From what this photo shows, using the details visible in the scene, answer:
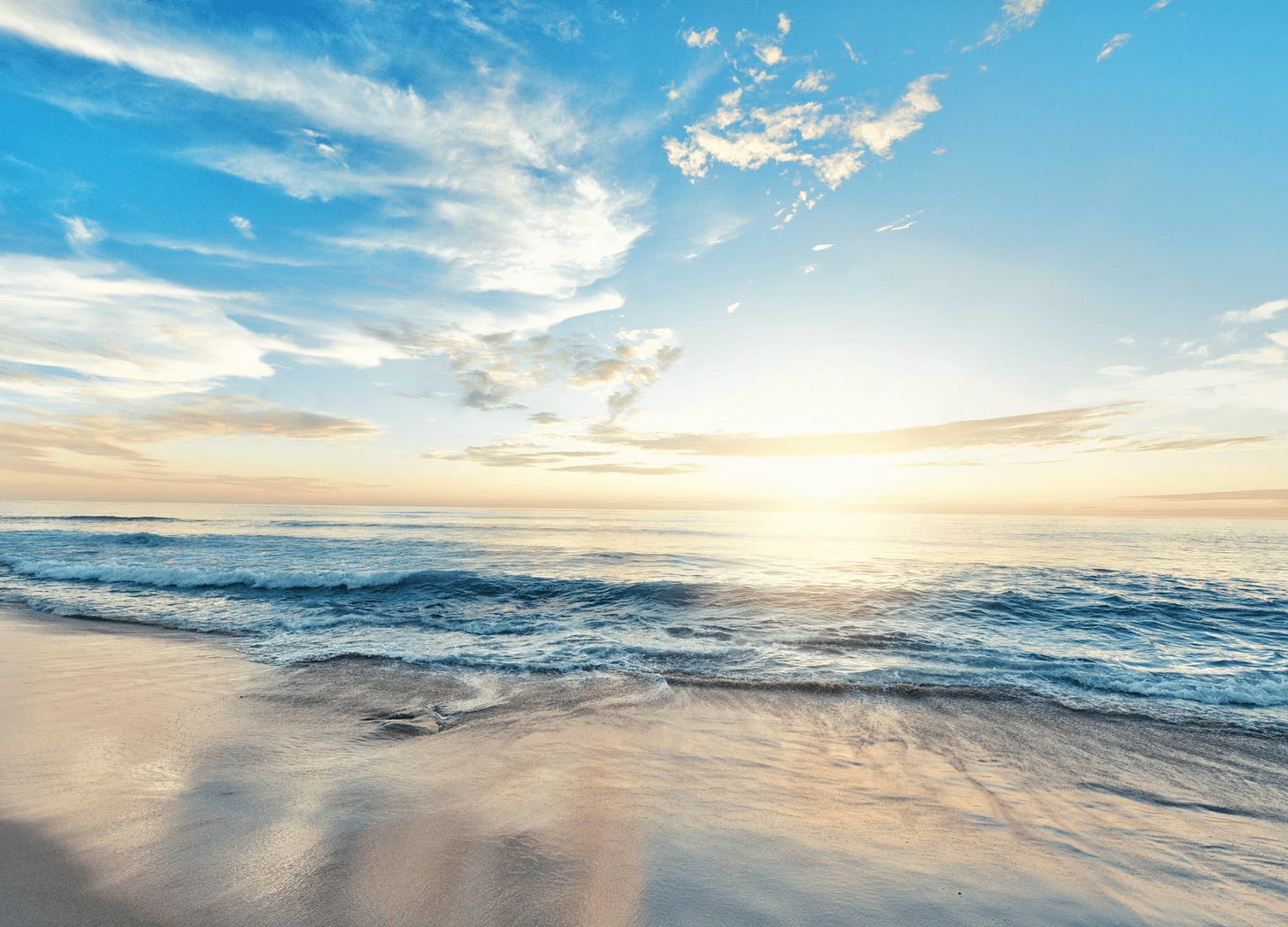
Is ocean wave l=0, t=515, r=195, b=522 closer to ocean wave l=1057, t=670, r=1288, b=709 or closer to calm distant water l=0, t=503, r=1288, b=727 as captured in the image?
calm distant water l=0, t=503, r=1288, b=727

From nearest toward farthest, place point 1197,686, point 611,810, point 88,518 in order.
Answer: point 611,810
point 1197,686
point 88,518

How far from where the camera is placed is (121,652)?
9875 millimetres

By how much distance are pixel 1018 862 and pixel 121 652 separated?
1368 centimetres

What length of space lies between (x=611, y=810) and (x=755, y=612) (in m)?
11.0

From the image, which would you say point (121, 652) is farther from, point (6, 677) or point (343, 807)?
point (343, 807)

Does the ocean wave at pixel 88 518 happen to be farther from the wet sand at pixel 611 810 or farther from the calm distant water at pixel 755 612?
the wet sand at pixel 611 810

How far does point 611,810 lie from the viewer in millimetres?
4730

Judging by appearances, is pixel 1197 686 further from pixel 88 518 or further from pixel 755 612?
pixel 88 518

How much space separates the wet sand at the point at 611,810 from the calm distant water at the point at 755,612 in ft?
6.15

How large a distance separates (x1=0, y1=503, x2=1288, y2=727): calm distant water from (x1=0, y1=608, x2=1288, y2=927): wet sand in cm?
187

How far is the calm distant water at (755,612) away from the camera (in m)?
9.62

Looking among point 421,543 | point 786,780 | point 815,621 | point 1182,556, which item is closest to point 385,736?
point 786,780

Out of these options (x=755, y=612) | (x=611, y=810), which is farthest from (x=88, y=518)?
(x=611, y=810)

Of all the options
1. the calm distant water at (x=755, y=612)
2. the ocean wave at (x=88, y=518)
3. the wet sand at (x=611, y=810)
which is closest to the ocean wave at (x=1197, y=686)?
the calm distant water at (x=755, y=612)
